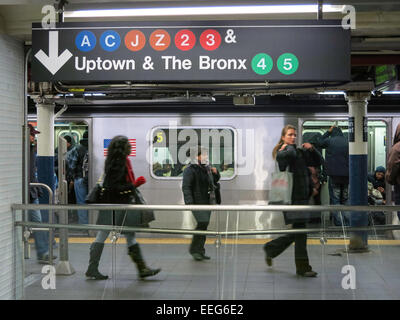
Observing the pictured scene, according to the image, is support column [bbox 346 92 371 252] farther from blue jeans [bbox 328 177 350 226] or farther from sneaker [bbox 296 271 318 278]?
sneaker [bbox 296 271 318 278]

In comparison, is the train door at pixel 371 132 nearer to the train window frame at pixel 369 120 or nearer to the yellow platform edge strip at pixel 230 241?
the train window frame at pixel 369 120

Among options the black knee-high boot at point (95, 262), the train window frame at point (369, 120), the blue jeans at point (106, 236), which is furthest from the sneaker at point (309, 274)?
the train window frame at point (369, 120)

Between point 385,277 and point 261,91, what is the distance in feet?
11.6

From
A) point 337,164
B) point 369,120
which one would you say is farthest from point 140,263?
point 369,120

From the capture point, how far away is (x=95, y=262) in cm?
538

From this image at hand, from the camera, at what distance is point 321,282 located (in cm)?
530

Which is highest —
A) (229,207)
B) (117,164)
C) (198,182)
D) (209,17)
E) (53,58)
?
(209,17)

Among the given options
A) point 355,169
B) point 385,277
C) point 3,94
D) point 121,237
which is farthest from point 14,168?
point 355,169

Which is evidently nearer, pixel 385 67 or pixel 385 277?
pixel 385 277

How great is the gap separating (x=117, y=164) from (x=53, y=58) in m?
2.24

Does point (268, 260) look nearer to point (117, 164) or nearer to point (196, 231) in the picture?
point (196, 231)
